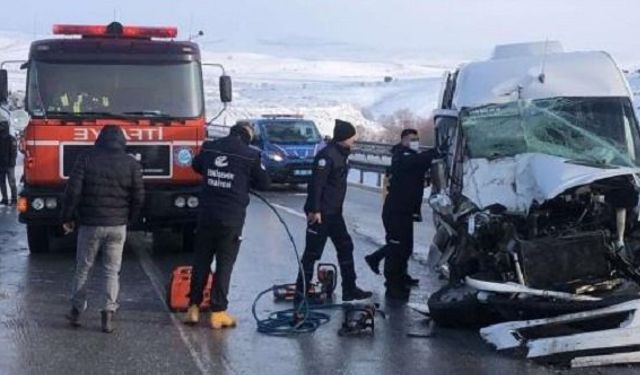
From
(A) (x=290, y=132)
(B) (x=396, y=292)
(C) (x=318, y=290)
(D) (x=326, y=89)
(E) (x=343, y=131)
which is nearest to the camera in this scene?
(E) (x=343, y=131)

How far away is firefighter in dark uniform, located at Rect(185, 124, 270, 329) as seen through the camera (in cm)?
884

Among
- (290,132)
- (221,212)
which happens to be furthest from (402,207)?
(290,132)

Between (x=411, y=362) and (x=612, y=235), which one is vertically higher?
(x=612, y=235)

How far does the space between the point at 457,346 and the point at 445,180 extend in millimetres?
2256

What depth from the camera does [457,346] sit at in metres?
8.33

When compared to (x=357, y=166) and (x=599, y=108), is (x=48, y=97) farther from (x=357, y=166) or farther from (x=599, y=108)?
(x=357, y=166)

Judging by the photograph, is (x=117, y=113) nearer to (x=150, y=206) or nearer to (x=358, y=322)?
(x=150, y=206)

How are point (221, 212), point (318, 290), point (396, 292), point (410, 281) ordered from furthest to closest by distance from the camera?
point (410, 281), point (396, 292), point (318, 290), point (221, 212)

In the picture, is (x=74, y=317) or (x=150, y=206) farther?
(x=150, y=206)

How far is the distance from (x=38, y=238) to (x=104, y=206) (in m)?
4.76

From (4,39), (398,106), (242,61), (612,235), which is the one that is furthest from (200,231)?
(242,61)

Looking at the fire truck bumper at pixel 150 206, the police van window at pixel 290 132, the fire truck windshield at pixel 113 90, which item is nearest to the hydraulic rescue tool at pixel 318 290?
the fire truck bumper at pixel 150 206

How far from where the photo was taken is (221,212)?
8.84 metres

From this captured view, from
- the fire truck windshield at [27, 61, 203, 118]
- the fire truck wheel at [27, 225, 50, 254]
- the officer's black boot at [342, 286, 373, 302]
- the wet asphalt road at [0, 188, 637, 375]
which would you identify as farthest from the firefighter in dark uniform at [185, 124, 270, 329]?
the fire truck wheel at [27, 225, 50, 254]
